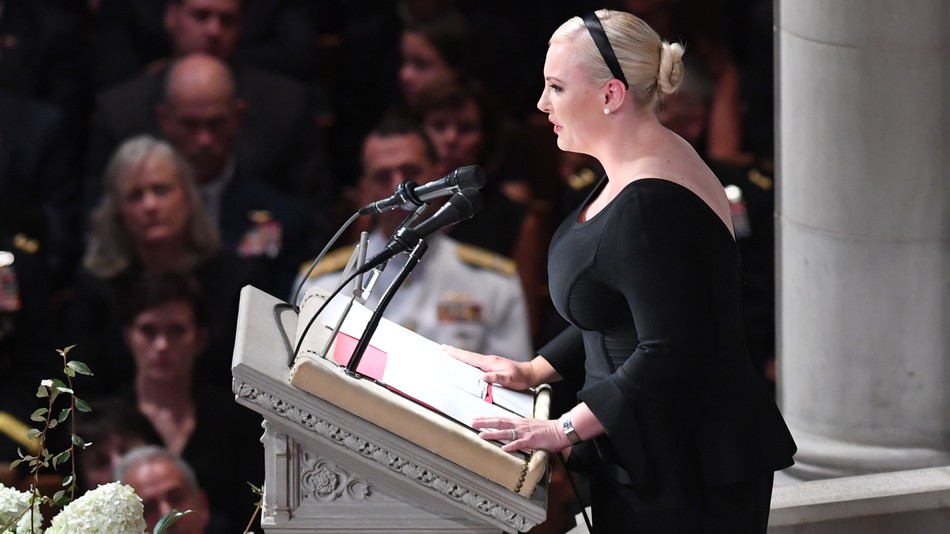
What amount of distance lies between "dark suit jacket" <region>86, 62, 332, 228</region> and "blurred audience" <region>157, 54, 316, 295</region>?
4 centimetres

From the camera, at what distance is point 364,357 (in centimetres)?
226

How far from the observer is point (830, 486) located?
3.00 m

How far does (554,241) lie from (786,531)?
34.8 inches

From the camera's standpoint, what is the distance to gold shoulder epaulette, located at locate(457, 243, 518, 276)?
518 centimetres

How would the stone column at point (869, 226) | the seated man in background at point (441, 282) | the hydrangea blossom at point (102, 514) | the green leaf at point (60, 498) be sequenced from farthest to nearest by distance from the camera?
the seated man in background at point (441, 282), the stone column at point (869, 226), the green leaf at point (60, 498), the hydrangea blossom at point (102, 514)

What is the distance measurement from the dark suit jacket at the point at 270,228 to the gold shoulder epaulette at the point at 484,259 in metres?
0.51

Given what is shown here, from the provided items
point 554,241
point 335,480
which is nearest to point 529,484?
point 335,480

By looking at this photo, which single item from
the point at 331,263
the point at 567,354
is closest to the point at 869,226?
the point at 567,354

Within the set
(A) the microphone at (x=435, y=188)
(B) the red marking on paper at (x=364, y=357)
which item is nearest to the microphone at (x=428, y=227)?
(A) the microphone at (x=435, y=188)

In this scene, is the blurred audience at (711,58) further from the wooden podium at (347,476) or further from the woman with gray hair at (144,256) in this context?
the wooden podium at (347,476)

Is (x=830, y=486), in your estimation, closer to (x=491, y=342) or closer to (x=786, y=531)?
(x=786, y=531)

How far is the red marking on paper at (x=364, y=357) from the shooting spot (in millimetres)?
2221

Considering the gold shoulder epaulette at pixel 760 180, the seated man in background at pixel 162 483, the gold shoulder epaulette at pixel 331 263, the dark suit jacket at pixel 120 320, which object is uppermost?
the gold shoulder epaulette at pixel 760 180

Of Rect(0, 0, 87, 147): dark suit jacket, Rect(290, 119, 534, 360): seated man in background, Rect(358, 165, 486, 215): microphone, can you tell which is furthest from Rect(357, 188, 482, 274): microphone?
Rect(0, 0, 87, 147): dark suit jacket
